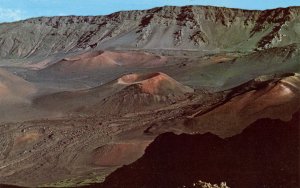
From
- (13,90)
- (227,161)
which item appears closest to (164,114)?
(13,90)

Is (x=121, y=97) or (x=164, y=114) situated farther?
(x=121, y=97)

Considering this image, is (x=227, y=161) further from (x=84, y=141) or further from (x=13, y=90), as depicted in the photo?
(x=13, y=90)

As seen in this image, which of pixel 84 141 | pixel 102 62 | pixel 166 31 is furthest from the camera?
pixel 166 31

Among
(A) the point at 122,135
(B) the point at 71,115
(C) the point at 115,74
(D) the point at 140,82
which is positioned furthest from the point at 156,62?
(A) the point at 122,135

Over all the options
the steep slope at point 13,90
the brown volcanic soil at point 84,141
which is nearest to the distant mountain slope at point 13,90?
the steep slope at point 13,90

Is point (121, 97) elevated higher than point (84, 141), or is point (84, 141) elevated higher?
point (121, 97)

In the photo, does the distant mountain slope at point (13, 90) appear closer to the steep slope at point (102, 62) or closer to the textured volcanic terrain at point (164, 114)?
the textured volcanic terrain at point (164, 114)

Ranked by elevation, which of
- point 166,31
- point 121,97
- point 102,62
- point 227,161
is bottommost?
point 227,161
